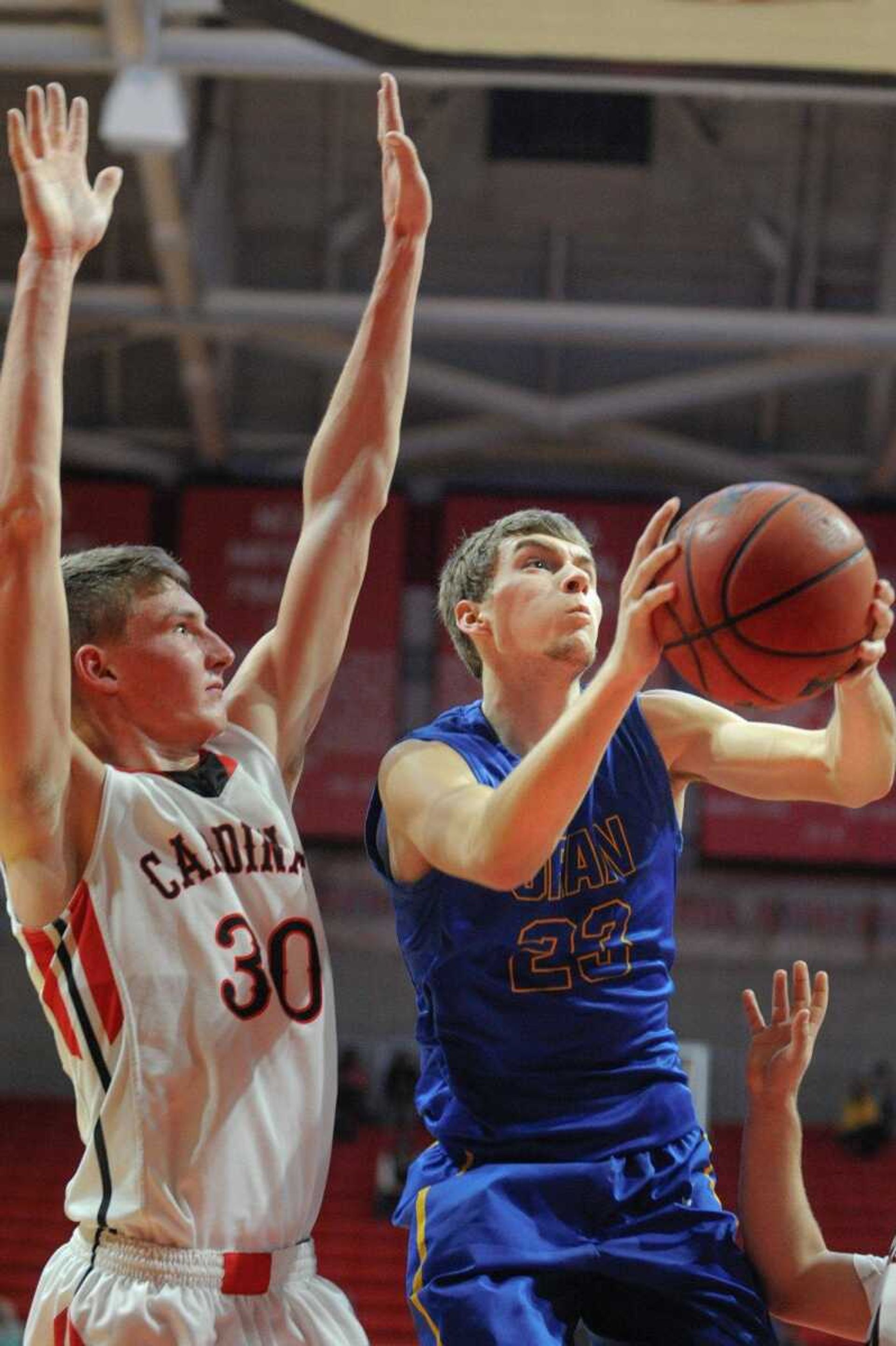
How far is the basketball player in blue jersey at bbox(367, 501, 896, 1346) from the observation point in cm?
268

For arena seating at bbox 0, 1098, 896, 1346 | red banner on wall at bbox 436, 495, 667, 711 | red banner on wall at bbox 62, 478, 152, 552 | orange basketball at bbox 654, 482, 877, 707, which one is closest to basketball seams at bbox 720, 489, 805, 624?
orange basketball at bbox 654, 482, 877, 707

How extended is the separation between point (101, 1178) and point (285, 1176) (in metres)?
0.29

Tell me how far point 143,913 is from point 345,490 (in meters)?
0.96

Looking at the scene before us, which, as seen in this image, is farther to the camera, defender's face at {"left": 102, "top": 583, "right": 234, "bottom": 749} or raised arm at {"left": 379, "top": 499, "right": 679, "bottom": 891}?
defender's face at {"left": 102, "top": 583, "right": 234, "bottom": 749}

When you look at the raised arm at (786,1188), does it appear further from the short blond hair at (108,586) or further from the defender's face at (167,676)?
the short blond hair at (108,586)

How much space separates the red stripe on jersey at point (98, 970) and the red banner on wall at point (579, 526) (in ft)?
33.8

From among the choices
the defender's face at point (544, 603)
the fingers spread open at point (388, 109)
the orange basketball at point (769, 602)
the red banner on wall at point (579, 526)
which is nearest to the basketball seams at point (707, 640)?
the orange basketball at point (769, 602)

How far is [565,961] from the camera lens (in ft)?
9.60

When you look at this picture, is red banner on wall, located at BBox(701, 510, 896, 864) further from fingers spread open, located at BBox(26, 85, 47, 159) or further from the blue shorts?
fingers spread open, located at BBox(26, 85, 47, 159)

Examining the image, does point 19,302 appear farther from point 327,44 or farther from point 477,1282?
point 327,44

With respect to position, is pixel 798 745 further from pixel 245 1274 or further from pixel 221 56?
pixel 221 56

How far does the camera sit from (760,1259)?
3021 millimetres

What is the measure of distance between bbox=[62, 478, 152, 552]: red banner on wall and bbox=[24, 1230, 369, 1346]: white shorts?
10752 mm

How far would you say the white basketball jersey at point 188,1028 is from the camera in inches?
106
